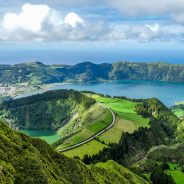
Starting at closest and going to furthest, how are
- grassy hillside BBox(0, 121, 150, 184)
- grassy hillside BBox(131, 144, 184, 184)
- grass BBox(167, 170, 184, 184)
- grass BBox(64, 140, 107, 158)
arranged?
1. grassy hillside BBox(0, 121, 150, 184)
2. grass BBox(167, 170, 184, 184)
3. grassy hillside BBox(131, 144, 184, 184)
4. grass BBox(64, 140, 107, 158)

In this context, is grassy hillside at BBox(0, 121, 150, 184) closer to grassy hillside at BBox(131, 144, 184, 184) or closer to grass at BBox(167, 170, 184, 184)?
grass at BBox(167, 170, 184, 184)

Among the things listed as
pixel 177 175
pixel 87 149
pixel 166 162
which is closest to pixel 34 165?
pixel 177 175

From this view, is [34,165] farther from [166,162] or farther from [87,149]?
[87,149]

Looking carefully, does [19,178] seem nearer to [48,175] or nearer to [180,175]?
[48,175]

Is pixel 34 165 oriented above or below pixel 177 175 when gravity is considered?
above

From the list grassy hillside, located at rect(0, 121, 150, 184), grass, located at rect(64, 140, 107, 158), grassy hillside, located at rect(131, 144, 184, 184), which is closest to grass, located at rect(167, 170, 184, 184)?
grassy hillside, located at rect(131, 144, 184, 184)

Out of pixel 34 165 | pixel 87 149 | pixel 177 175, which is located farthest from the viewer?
pixel 87 149

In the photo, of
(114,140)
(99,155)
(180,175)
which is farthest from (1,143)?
(114,140)

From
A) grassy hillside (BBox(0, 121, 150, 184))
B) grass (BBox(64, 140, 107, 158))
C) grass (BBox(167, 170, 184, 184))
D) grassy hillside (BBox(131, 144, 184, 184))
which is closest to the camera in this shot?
grassy hillside (BBox(0, 121, 150, 184))
